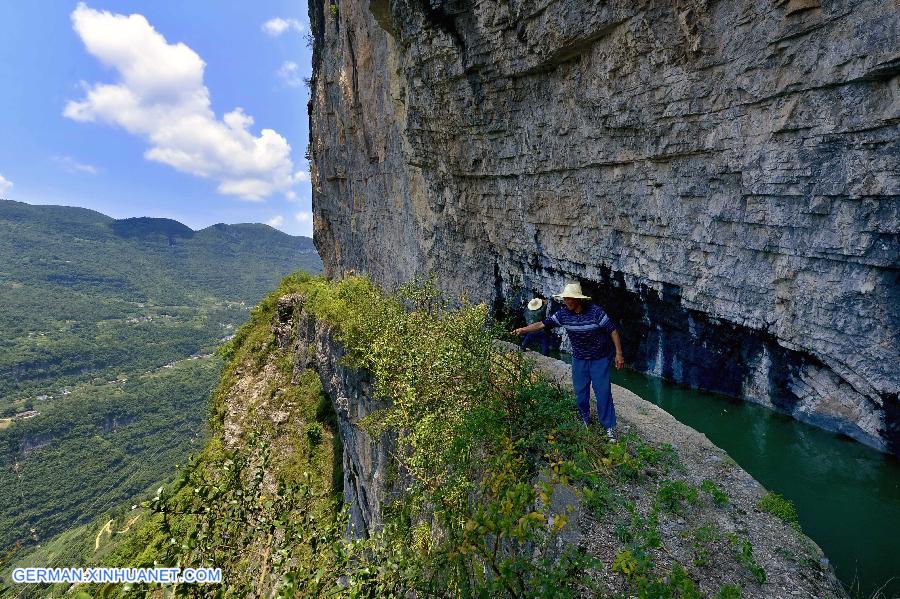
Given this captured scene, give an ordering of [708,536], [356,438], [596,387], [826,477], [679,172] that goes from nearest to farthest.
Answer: [708,536]
[596,387]
[826,477]
[679,172]
[356,438]

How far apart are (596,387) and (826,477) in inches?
213

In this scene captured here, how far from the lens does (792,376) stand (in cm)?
848

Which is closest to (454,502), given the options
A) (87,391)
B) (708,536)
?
(708,536)

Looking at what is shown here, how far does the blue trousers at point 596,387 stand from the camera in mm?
4996

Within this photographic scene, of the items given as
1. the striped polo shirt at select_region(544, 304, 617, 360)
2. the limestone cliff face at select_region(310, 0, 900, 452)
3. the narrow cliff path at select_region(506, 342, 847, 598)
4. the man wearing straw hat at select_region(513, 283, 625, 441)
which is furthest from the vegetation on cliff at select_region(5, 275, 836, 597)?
the limestone cliff face at select_region(310, 0, 900, 452)

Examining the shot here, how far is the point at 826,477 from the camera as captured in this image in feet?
23.7

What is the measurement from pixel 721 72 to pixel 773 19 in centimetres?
95

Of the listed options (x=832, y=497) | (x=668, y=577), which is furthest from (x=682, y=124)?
(x=668, y=577)

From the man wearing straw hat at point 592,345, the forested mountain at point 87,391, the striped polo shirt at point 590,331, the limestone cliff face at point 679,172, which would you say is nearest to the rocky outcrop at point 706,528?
the man wearing straw hat at point 592,345

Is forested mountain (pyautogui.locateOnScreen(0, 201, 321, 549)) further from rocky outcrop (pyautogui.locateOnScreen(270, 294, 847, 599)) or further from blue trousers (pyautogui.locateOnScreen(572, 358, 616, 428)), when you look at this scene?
rocky outcrop (pyautogui.locateOnScreen(270, 294, 847, 599))

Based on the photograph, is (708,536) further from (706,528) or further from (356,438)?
(356,438)

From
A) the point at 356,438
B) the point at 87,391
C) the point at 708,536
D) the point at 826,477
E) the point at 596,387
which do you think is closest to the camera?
the point at 708,536

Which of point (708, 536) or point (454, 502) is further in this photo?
point (454, 502)

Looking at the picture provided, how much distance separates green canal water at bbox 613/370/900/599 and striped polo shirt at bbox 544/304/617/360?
3.36m
